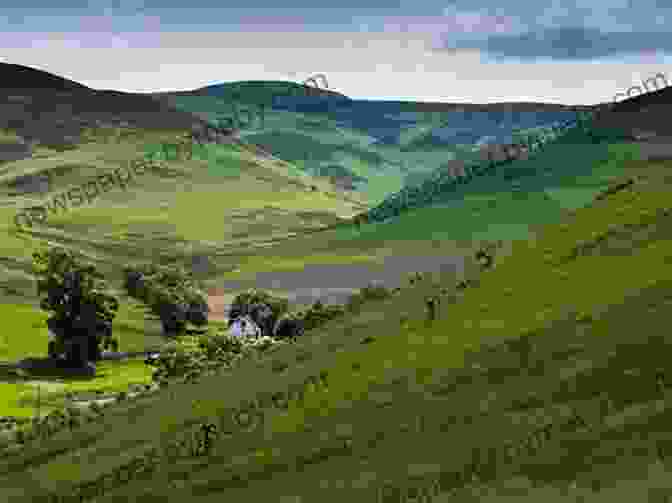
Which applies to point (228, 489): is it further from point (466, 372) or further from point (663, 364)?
point (663, 364)

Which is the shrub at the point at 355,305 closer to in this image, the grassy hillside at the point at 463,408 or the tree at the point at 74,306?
the grassy hillside at the point at 463,408

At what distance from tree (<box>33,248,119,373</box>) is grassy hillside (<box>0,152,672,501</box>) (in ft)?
287

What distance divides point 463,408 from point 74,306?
138707 mm

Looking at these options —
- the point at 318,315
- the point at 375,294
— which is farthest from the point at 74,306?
the point at 375,294

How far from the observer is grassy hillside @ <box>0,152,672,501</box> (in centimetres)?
4691

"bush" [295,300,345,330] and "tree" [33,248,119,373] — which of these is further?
"tree" [33,248,119,373]

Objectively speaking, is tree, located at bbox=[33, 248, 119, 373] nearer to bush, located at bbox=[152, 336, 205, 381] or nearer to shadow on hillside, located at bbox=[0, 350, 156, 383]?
shadow on hillside, located at bbox=[0, 350, 156, 383]

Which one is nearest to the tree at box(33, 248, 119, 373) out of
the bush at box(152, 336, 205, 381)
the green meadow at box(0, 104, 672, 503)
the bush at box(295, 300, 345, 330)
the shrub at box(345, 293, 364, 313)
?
the bush at box(295, 300, 345, 330)

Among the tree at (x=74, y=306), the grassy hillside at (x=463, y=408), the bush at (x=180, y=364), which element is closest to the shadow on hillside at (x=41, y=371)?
the tree at (x=74, y=306)

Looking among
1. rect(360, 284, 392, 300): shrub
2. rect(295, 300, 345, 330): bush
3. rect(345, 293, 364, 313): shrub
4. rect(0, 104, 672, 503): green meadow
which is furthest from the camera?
rect(360, 284, 392, 300): shrub

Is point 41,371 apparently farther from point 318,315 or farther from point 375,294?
point 375,294

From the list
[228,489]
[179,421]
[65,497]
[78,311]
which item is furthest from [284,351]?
[78,311]

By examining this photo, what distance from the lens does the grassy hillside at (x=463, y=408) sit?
46906mm

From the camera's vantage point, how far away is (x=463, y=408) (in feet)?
188
